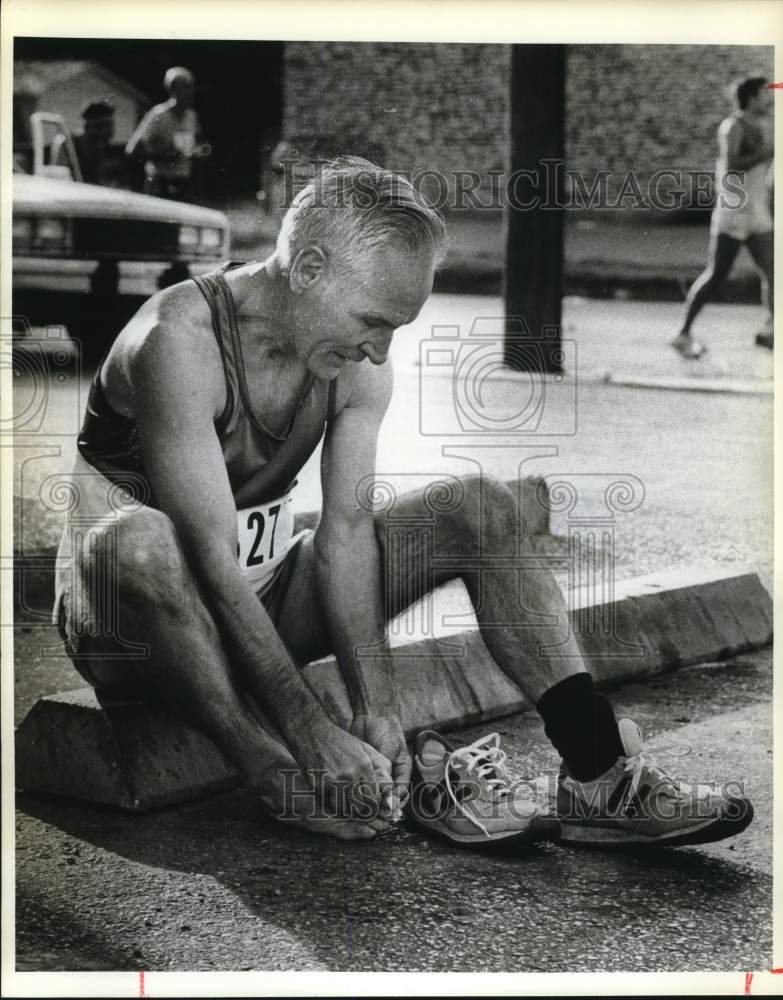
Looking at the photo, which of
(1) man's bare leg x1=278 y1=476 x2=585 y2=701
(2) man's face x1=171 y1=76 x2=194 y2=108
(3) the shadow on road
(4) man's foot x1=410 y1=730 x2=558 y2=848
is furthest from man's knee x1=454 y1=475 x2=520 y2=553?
(2) man's face x1=171 y1=76 x2=194 y2=108

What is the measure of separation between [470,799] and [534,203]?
124cm

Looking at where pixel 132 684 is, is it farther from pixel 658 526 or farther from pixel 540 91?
pixel 540 91

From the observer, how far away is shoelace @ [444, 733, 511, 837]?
312 cm

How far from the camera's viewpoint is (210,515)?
3012 millimetres

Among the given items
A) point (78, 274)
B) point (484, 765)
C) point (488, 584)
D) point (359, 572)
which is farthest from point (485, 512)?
point (78, 274)

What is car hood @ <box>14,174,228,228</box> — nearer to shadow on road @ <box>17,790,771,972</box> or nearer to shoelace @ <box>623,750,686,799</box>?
shadow on road @ <box>17,790,771,972</box>

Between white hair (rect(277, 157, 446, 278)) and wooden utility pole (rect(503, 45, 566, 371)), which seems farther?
wooden utility pole (rect(503, 45, 566, 371))

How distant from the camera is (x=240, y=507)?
3131 millimetres

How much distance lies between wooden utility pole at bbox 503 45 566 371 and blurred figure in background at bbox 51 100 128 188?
0.81 metres

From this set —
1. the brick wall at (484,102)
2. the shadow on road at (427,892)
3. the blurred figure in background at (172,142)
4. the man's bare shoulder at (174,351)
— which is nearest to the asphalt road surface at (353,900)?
the shadow on road at (427,892)

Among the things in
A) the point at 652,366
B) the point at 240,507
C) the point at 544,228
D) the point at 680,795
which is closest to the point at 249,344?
the point at 240,507

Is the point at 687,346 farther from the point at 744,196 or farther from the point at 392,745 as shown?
the point at 392,745

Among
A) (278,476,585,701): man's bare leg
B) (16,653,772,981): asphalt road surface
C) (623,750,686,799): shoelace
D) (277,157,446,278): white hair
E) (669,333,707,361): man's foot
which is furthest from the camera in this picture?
(669,333,707,361): man's foot

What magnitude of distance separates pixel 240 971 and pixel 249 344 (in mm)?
1208
